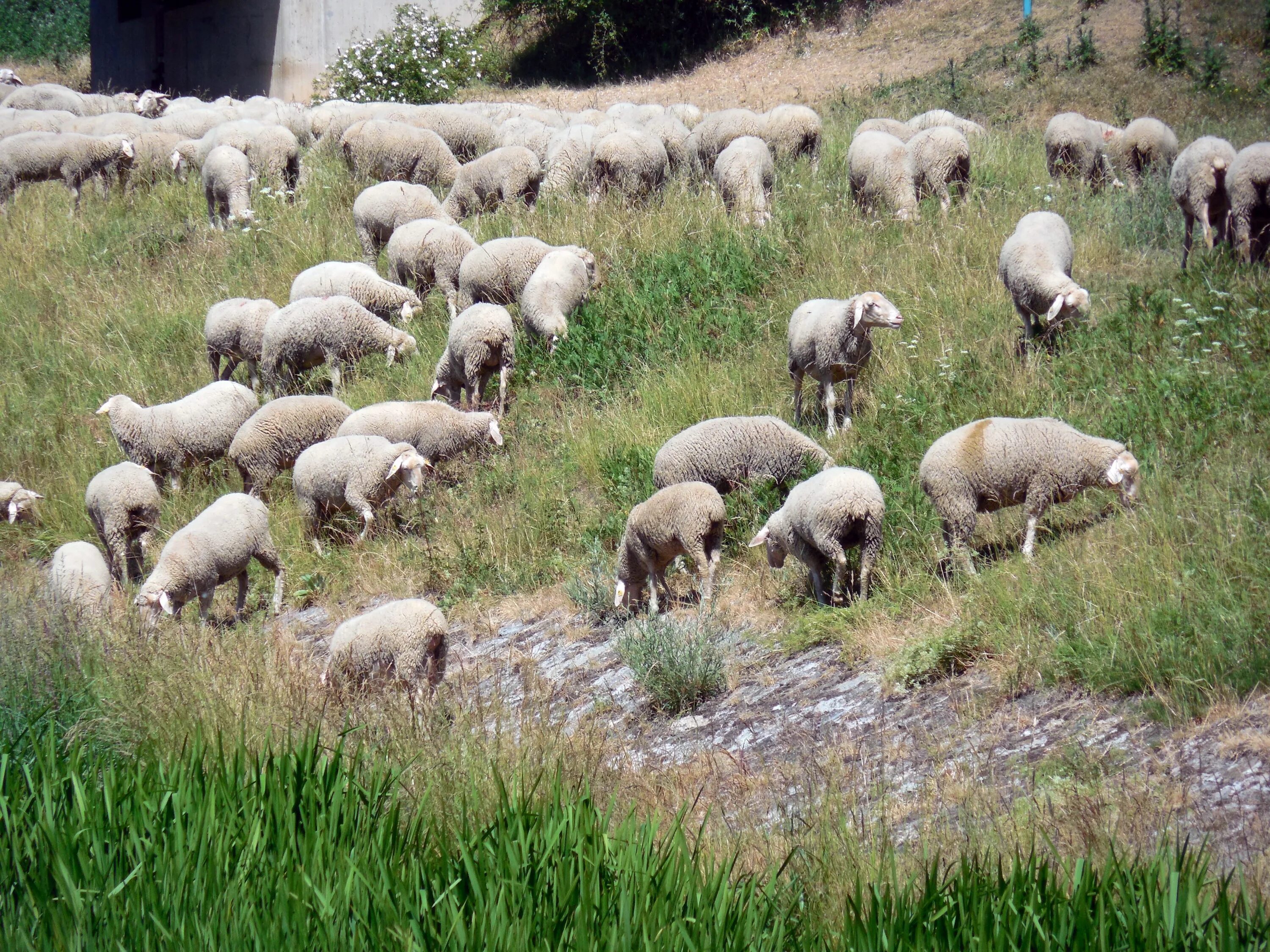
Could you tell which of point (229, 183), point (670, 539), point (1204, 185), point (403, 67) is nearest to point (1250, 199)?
point (1204, 185)

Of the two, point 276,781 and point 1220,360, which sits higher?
point 1220,360

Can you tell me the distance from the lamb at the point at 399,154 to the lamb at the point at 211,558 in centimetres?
804

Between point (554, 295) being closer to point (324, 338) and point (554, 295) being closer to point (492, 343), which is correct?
point (492, 343)

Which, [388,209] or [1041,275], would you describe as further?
[388,209]

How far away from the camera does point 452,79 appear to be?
33281mm

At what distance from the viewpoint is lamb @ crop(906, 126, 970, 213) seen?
12.8 m

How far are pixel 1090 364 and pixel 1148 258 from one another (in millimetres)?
3132

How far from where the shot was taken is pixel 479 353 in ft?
35.2

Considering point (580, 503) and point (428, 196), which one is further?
point (428, 196)

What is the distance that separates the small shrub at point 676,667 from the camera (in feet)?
21.2

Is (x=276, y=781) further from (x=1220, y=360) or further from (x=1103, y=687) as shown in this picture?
(x=1220, y=360)

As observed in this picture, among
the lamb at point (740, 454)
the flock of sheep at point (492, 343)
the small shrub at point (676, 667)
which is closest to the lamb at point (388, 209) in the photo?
the flock of sheep at point (492, 343)

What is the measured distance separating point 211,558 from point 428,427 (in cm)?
227

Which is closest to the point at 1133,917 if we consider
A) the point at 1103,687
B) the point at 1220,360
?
the point at 1103,687
